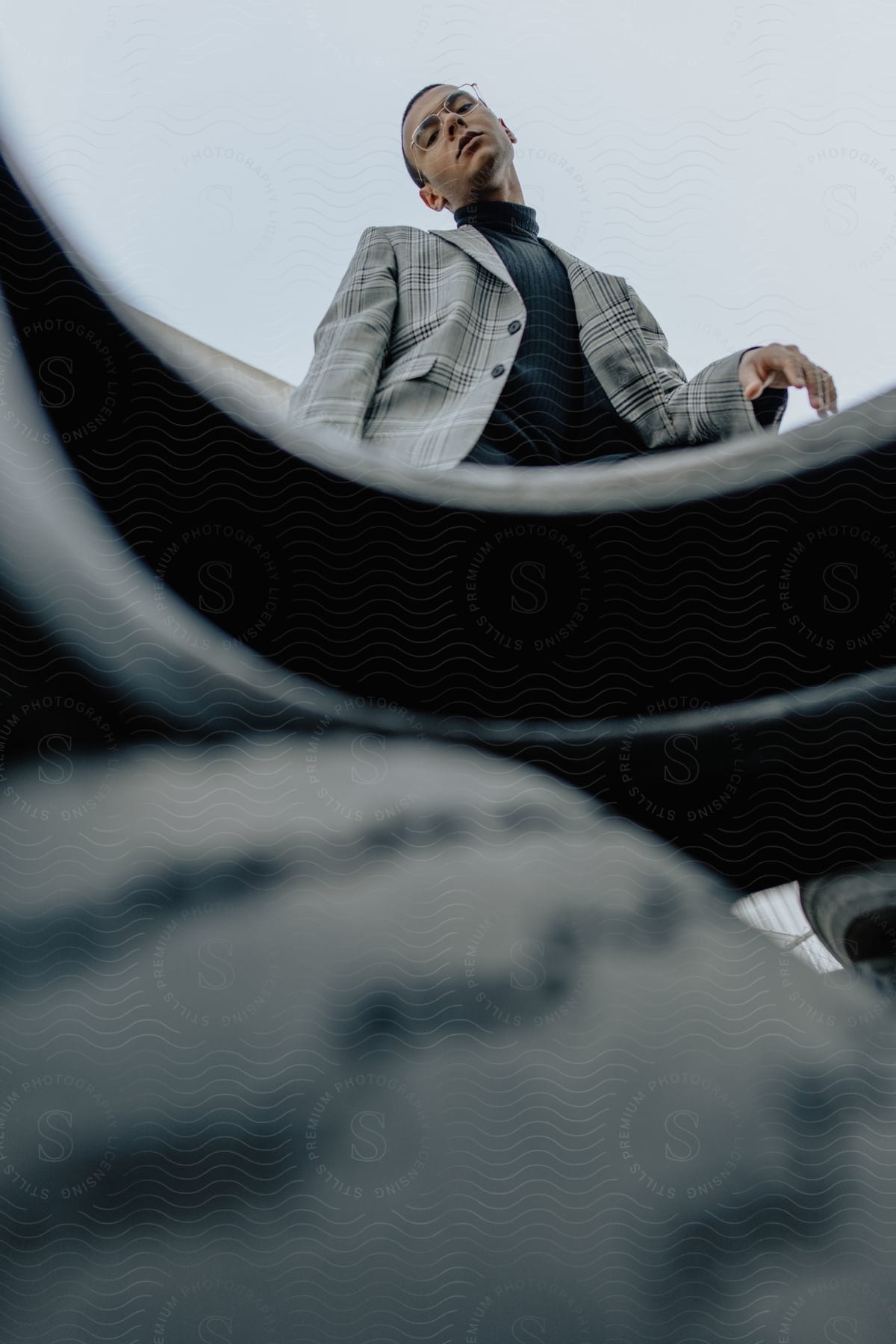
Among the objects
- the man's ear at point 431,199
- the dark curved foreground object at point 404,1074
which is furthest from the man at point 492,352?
the dark curved foreground object at point 404,1074

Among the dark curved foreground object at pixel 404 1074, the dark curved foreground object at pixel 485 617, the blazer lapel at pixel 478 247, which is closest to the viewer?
the dark curved foreground object at pixel 404 1074

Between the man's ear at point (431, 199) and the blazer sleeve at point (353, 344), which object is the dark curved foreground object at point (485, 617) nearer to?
the blazer sleeve at point (353, 344)

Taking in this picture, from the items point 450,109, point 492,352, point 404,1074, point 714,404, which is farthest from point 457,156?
point 404,1074

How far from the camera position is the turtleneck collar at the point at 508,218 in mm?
927

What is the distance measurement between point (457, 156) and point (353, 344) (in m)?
0.22

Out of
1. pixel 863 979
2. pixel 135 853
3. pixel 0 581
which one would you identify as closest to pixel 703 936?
pixel 863 979

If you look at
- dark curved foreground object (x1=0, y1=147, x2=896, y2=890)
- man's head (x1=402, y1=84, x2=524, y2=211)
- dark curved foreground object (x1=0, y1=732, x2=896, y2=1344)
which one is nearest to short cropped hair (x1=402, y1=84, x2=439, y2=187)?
man's head (x1=402, y1=84, x2=524, y2=211)

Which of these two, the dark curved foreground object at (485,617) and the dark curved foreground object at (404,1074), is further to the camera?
the dark curved foreground object at (485,617)

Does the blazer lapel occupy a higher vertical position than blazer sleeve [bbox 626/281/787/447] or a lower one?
higher

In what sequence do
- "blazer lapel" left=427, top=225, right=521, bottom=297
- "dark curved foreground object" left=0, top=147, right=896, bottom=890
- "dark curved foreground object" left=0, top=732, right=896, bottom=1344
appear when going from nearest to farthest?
"dark curved foreground object" left=0, top=732, right=896, bottom=1344 < "dark curved foreground object" left=0, top=147, right=896, bottom=890 < "blazer lapel" left=427, top=225, right=521, bottom=297

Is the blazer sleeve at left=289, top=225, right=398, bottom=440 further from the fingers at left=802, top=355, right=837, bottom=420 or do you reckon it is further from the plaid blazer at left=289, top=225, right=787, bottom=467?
the fingers at left=802, top=355, right=837, bottom=420

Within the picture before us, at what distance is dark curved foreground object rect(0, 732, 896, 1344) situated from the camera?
→ 25.7 inches

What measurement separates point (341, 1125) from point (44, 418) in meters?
0.64

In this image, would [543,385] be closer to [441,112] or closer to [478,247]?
[478,247]
